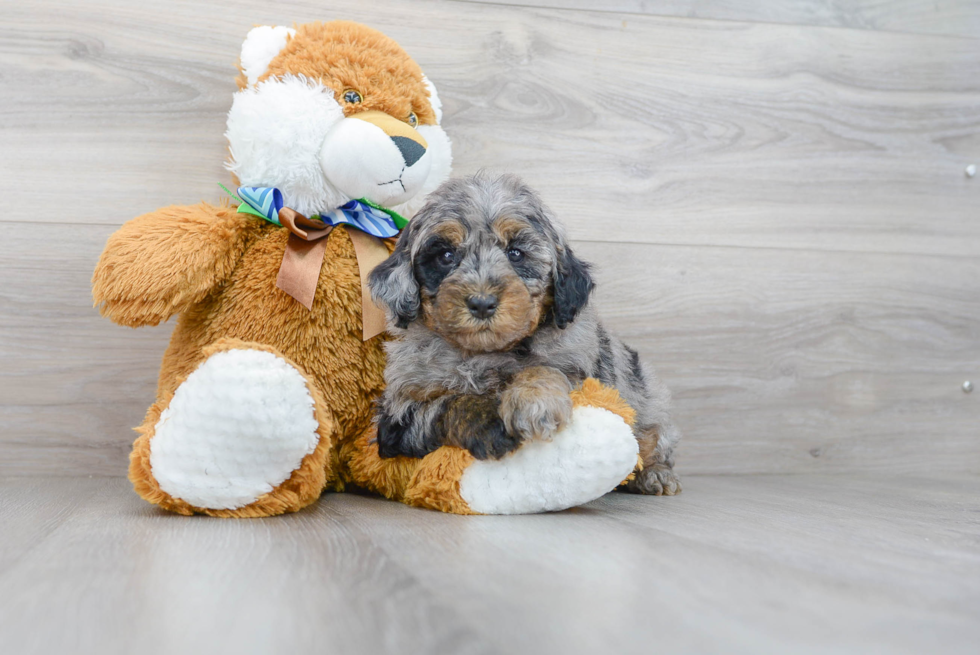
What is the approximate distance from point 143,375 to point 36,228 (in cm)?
48

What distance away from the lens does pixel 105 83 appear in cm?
201

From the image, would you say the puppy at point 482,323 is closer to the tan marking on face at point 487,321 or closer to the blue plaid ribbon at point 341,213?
the tan marking on face at point 487,321

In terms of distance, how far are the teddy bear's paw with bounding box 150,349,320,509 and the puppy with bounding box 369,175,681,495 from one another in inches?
9.5

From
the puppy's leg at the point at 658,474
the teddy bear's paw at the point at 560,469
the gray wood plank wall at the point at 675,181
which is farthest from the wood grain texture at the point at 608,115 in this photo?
the teddy bear's paw at the point at 560,469

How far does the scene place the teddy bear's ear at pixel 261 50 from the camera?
175cm

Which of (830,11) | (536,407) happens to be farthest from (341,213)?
(830,11)

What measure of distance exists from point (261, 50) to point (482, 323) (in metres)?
0.92

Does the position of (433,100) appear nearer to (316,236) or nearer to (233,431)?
(316,236)

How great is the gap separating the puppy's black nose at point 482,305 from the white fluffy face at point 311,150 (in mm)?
472

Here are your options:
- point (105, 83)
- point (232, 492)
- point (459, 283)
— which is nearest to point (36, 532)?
point (232, 492)

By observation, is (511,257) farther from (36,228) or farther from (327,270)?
(36,228)

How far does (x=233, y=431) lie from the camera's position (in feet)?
4.35

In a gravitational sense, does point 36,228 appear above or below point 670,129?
below

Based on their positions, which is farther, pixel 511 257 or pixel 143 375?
pixel 143 375
